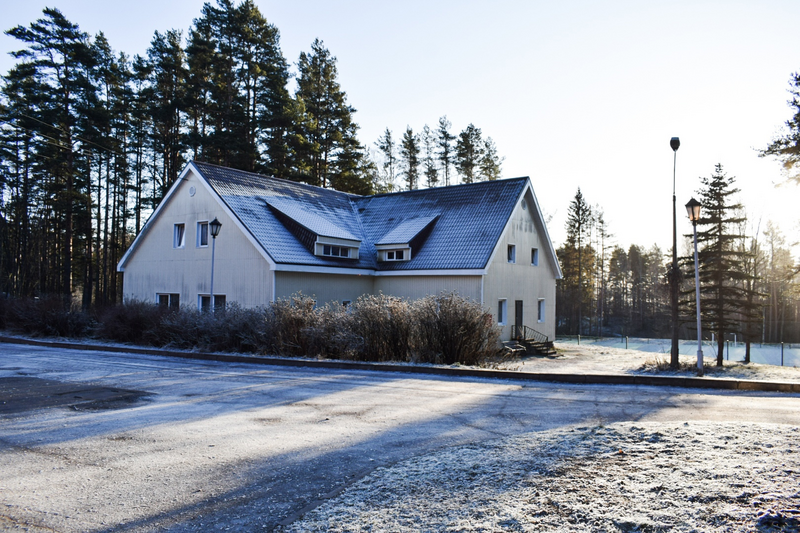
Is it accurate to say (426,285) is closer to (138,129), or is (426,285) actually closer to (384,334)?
(384,334)

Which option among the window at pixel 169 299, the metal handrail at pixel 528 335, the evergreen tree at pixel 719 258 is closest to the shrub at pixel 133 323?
the window at pixel 169 299

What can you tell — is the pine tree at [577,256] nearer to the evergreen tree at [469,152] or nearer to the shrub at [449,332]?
the evergreen tree at [469,152]

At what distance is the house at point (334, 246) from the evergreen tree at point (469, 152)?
22159 mm

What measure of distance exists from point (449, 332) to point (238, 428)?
7956mm

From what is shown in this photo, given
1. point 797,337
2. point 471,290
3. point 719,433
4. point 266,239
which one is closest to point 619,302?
point 797,337

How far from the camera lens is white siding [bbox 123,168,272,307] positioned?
2322 centimetres

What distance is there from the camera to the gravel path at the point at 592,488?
3916 mm

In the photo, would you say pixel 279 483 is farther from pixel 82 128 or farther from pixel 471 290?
pixel 82 128

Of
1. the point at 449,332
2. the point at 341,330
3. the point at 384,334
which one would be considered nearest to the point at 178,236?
the point at 341,330

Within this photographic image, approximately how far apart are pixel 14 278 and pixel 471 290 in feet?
110

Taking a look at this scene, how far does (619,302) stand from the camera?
80.4m

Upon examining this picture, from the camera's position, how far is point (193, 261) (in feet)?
84.8

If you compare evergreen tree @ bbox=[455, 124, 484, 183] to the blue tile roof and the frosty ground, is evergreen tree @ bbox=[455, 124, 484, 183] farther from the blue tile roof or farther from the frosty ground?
the frosty ground

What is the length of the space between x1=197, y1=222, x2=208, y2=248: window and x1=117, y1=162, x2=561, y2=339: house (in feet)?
0.17
